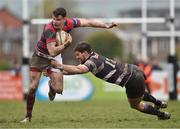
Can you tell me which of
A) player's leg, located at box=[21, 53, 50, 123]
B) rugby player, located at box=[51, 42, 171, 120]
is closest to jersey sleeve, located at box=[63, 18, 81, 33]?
player's leg, located at box=[21, 53, 50, 123]

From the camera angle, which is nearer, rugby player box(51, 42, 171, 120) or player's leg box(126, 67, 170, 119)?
rugby player box(51, 42, 171, 120)

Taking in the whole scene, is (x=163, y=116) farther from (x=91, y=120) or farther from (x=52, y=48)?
(x=52, y=48)

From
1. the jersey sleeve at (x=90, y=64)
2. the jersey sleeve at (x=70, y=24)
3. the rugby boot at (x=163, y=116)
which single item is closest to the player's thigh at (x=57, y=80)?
the jersey sleeve at (x=70, y=24)

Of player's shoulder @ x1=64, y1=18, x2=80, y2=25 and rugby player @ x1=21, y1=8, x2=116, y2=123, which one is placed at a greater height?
player's shoulder @ x1=64, y1=18, x2=80, y2=25

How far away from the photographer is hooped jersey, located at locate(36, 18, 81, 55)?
14.5 metres

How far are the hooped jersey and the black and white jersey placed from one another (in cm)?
129

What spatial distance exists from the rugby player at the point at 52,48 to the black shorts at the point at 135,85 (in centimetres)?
128

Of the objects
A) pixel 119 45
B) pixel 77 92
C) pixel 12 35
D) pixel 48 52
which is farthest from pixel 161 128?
pixel 12 35

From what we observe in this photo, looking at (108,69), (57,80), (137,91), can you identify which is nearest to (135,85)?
(137,91)

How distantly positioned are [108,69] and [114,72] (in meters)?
0.15

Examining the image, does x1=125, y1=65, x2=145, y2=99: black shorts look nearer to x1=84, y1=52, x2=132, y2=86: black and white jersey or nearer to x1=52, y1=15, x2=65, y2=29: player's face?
x1=84, y1=52, x2=132, y2=86: black and white jersey

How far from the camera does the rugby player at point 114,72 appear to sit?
13276 mm

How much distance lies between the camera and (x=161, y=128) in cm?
1275

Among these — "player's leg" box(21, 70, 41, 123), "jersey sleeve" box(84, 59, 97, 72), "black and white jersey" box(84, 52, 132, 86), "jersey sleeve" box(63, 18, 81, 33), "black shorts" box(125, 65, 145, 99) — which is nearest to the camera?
"jersey sleeve" box(84, 59, 97, 72)
